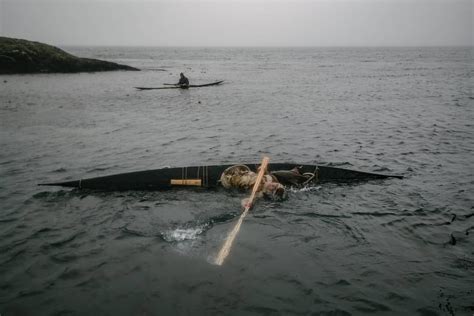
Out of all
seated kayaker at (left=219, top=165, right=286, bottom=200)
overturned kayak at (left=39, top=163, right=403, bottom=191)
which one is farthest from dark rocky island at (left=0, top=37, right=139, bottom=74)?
seated kayaker at (left=219, top=165, right=286, bottom=200)

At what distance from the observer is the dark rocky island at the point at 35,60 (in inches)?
1845

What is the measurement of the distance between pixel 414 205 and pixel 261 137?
931 cm

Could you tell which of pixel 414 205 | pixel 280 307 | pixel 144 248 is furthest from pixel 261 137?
pixel 280 307

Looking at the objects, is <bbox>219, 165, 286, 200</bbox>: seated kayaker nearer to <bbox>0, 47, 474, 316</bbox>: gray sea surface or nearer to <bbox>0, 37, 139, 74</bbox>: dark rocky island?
<bbox>0, 47, 474, 316</bbox>: gray sea surface

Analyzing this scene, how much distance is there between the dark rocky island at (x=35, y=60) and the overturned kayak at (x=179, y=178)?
151 feet

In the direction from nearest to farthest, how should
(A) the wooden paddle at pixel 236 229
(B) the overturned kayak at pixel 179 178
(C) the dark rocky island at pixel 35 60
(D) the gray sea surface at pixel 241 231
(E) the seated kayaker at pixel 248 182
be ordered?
(D) the gray sea surface at pixel 241 231 → (A) the wooden paddle at pixel 236 229 → (E) the seated kayaker at pixel 248 182 → (B) the overturned kayak at pixel 179 178 → (C) the dark rocky island at pixel 35 60

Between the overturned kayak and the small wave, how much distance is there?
9.18 ft

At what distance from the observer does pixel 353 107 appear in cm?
2666

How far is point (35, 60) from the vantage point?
4975 cm

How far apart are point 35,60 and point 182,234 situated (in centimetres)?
5218

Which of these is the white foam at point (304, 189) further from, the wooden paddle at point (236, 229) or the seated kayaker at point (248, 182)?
the wooden paddle at point (236, 229)

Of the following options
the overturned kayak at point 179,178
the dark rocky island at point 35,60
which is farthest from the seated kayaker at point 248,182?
the dark rocky island at point 35,60

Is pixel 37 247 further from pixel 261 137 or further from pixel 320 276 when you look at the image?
pixel 261 137

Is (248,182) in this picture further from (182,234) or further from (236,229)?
(182,234)
